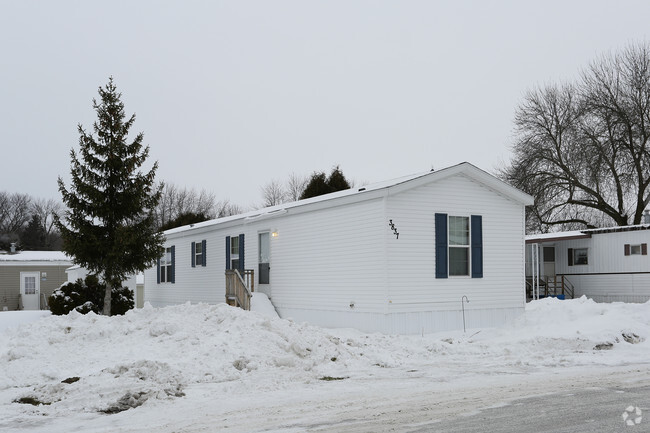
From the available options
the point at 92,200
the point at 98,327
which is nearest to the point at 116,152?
the point at 92,200

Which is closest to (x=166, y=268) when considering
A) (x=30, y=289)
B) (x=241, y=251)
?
(x=241, y=251)

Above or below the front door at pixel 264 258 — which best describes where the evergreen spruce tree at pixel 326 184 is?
above

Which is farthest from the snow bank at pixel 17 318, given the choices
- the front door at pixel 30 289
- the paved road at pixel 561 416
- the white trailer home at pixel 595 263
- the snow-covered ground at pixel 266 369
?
the white trailer home at pixel 595 263

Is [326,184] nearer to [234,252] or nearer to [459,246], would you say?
[234,252]

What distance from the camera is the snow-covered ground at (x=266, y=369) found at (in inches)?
289

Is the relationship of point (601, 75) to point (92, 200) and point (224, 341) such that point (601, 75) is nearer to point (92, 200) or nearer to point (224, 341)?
point (92, 200)

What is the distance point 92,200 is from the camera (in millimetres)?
19562

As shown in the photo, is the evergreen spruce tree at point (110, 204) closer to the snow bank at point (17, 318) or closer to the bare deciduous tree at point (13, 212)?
the snow bank at point (17, 318)

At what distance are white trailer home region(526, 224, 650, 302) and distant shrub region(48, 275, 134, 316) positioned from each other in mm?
16138

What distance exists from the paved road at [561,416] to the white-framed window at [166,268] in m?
21.1

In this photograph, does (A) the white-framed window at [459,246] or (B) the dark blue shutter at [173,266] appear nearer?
(A) the white-framed window at [459,246]

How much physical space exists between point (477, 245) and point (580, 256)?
43.6 ft

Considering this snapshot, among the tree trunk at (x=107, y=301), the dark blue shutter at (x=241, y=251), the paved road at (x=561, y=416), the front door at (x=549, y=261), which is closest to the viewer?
the paved road at (x=561, y=416)

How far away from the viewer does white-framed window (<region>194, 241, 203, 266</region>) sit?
79.9ft
